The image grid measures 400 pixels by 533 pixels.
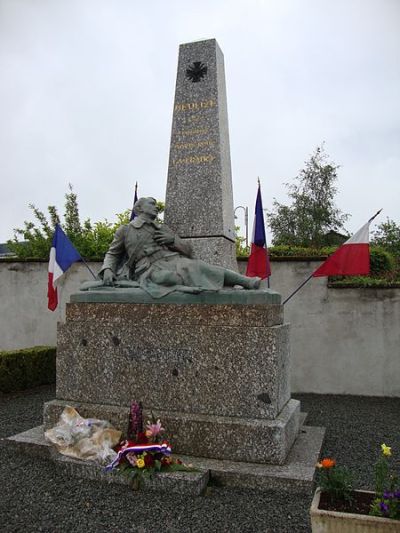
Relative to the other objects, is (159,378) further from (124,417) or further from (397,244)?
(397,244)

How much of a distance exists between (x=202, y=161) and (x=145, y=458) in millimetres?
3180

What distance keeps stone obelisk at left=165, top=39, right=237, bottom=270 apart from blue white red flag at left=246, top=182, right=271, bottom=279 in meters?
1.27

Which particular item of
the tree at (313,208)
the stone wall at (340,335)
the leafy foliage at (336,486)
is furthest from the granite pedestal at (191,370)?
the tree at (313,208)

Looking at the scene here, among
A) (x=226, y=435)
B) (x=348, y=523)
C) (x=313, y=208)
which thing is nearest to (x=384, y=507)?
(x=348, y=523)

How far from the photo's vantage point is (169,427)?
3742 mm

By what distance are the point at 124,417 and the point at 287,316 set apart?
5.19m

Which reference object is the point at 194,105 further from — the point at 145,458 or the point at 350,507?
the point at 350,507

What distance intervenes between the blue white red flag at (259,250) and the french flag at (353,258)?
78 cm

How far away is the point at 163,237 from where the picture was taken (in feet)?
15.1

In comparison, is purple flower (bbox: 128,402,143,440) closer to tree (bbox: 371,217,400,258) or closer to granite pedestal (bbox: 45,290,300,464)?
granite pedestal (bbox: 45,290,300,464)

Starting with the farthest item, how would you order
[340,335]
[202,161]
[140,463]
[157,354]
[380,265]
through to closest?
[380,265]
[340,335]
[202,161]
[157,354]
[140,463]

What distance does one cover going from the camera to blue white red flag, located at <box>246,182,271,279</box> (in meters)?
6.71

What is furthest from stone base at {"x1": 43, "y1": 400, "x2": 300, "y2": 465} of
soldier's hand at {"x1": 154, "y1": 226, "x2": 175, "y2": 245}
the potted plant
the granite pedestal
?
soldier's hand at {"x1": 154, "y1": 226, "x2": 175, "y2": 245}

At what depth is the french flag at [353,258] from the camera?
6.25 metres
